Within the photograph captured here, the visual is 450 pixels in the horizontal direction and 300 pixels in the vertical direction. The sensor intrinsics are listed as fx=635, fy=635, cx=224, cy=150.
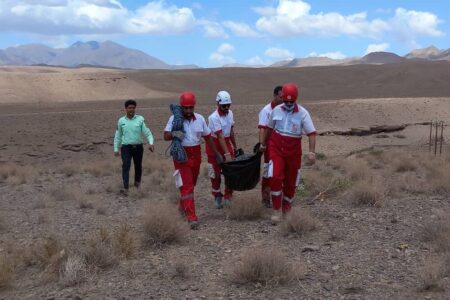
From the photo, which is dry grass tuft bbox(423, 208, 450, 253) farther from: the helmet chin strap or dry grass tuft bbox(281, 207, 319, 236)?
the helmet chin strap

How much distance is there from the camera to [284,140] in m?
8.05

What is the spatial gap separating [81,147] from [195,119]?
18.2m

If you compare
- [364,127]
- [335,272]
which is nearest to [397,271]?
[335,272]

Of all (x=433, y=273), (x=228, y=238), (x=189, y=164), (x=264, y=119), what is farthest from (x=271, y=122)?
(x=433, y=273)

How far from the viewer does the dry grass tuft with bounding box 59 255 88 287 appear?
5.87 meters

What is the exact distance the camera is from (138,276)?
6141mm

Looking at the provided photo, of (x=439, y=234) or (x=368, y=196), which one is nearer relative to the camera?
(x=439, y=234)

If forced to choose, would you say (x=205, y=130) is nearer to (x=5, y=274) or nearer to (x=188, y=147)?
(x=188, y=147)

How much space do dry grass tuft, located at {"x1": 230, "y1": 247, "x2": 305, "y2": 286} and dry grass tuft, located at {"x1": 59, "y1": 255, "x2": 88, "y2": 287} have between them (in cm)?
142

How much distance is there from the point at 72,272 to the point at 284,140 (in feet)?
10.8

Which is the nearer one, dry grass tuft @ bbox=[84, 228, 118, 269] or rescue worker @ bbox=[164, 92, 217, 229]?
dry grass tuft @ bbox=[84, 228, 118, 269]

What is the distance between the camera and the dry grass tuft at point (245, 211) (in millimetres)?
8453

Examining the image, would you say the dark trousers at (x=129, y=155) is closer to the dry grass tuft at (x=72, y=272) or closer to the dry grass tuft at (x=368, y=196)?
the dry grass tuft at (x=368, y=196)

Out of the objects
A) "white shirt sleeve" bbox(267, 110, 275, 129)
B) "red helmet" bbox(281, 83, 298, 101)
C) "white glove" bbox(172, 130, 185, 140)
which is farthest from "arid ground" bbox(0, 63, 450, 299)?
"red helmet" bbox(281, 83, 298, 101)
